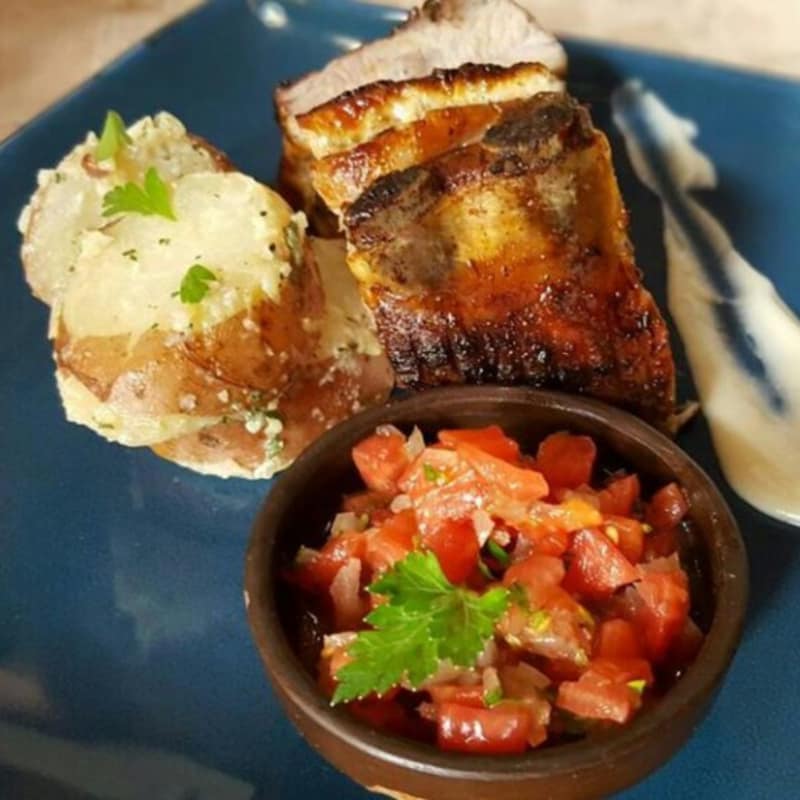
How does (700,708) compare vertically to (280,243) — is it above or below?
below

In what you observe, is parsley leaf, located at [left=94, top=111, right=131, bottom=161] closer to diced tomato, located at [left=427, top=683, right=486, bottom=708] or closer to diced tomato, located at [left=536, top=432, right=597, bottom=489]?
diced tomato, located at [left=536, top=432, right=597, bottom=489]

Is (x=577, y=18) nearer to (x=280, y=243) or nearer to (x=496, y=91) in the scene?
(x=496, y=91)

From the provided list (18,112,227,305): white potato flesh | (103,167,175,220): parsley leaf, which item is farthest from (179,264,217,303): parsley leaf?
(18,112,227,305): white potato flesh

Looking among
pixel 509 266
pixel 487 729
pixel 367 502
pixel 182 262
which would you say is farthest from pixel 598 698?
pixel 182 262

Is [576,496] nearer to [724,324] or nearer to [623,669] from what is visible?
[623,669]

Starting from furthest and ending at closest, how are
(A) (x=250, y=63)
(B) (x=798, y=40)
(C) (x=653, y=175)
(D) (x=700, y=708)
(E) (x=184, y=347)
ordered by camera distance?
(B) (x=798, y=40), (A) (x=250, y=63), (C) (x=653, y=175), (E) (x=184, y=347), (D) (x=700, y=708)

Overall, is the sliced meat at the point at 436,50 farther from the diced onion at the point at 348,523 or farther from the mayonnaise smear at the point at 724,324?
the diced onion at the point at 348,523

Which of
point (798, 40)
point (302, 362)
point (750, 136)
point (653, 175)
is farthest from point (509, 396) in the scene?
point (798, 40)

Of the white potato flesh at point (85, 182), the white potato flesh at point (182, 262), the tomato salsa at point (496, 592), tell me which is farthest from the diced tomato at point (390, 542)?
the white potato flesh at point (85, 182)
